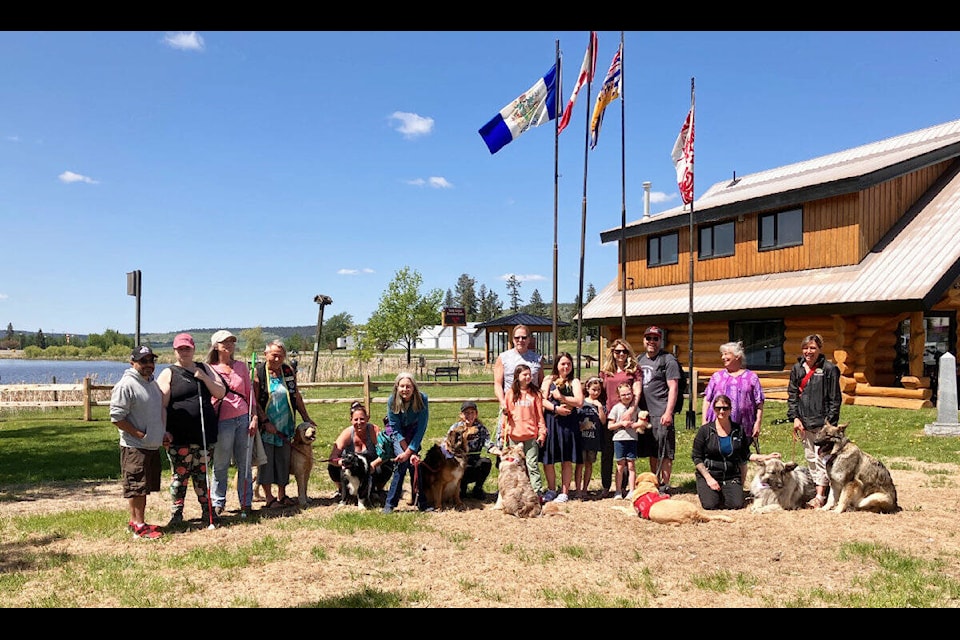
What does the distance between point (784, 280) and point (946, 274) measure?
4.27 meters

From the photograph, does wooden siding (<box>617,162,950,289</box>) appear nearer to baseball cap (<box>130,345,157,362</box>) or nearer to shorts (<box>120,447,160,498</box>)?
baseball cap (<box>130,345,157,362</box>)

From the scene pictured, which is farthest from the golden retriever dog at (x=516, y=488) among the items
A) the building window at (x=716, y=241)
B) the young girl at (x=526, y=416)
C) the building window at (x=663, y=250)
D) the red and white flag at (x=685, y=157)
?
the building window at (x=663, y=250)

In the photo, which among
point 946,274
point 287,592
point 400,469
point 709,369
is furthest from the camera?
point 709,369

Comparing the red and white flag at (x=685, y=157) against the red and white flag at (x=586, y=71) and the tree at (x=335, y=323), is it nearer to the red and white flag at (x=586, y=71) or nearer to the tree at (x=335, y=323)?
the red and white flag at (x=586, y=71)

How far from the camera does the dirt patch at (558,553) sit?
4836mm

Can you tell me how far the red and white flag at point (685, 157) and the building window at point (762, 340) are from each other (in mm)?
4958

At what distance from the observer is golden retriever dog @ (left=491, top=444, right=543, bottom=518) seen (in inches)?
281

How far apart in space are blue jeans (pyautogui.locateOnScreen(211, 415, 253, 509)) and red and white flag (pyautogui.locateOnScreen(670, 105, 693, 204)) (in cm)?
1280

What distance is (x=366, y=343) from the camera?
51.9 m

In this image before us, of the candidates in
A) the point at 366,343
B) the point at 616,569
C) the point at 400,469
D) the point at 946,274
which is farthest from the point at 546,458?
the point at 366,343

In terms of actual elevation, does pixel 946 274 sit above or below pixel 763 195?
below

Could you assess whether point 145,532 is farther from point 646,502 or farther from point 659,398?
point 659,398

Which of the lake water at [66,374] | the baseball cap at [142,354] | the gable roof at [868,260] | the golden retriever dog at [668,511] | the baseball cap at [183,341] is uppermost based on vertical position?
the gable roof at [868,260]
